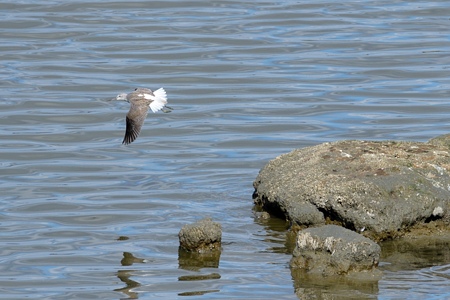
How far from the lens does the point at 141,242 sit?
9.69 meters

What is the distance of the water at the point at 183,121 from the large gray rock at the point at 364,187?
13.8 inches

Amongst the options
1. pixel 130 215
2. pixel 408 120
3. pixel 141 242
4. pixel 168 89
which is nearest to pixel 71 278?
pixel 141 242

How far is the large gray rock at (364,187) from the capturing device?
363 inches

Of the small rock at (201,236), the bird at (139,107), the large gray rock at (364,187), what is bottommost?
the small rock at (201,236)

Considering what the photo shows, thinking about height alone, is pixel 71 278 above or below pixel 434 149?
below

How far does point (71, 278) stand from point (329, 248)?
2.00 meters

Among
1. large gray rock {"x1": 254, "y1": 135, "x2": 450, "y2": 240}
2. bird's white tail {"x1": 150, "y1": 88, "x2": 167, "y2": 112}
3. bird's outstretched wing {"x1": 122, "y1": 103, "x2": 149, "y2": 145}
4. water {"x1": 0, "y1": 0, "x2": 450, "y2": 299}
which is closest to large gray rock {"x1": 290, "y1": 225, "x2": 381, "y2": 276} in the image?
water {"x1": 0, "y1": 0, "x2": 450, "y2": 299}

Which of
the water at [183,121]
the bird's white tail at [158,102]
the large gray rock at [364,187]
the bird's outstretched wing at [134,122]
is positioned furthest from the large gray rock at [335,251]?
the bird's white tail at [158,102]

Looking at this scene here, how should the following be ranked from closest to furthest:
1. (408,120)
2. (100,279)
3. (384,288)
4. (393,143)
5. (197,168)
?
(384,288), (100,279), (393,143), (197,168), (408,120)

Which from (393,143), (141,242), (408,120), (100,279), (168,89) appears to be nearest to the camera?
(100,279)

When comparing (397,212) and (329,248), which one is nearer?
(329,248)

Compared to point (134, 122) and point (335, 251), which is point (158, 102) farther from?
point (335, 251)

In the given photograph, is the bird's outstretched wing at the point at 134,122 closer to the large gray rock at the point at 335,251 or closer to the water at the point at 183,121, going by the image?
the water at the point at 183,121

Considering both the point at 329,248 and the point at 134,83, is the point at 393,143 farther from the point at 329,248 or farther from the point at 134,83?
the point at 134,83
